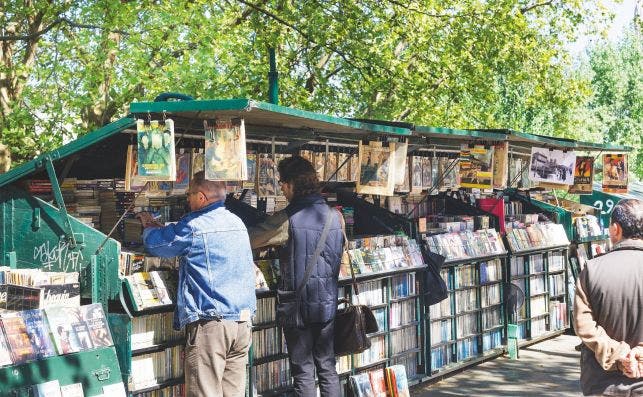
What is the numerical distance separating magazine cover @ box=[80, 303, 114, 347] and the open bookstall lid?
1097mm

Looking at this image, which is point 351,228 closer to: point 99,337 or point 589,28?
point 99,337

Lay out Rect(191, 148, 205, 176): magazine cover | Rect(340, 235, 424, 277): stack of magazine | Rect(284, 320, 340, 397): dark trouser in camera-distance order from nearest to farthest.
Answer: Rect(284, 320, 340, 397): dark trouser → Rect(191, 148, 205, 176): magazine cover → Rect(340, 235, 424, 277): stack of magazine

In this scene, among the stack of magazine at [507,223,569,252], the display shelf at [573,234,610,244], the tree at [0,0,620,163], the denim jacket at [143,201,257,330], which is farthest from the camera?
the tree at [0,0,620,163]

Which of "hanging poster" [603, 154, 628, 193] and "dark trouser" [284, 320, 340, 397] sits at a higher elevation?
"hanging poster" [603, 154, 628, 193]

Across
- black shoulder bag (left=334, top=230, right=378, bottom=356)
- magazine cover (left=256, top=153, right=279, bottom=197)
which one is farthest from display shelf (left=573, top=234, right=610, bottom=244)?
black shoulder bag (left=334, top=230, right=378, bottom=356)

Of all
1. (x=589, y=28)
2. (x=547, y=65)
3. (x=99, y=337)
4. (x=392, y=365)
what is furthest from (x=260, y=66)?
(x=99, y=337)

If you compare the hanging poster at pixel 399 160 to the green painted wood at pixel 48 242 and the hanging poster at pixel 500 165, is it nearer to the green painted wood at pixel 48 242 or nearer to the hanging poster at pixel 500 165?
the hanging poster at pixel 500 165

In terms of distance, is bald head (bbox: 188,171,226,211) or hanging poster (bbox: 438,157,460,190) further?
hanging poster (bbox: 438,157,460,190)

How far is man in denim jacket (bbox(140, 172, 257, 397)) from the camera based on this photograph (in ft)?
18.3

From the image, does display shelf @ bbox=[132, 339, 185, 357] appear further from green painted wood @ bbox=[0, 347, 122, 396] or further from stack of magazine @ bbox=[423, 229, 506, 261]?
stack of magazine @ bbox=[423, 229, 506, 261]

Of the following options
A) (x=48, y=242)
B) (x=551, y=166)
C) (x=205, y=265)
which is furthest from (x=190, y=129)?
(x=551, y=166)

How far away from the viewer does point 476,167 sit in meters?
9.52

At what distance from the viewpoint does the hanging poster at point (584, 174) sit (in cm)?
1288

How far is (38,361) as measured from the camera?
17.5 feet
